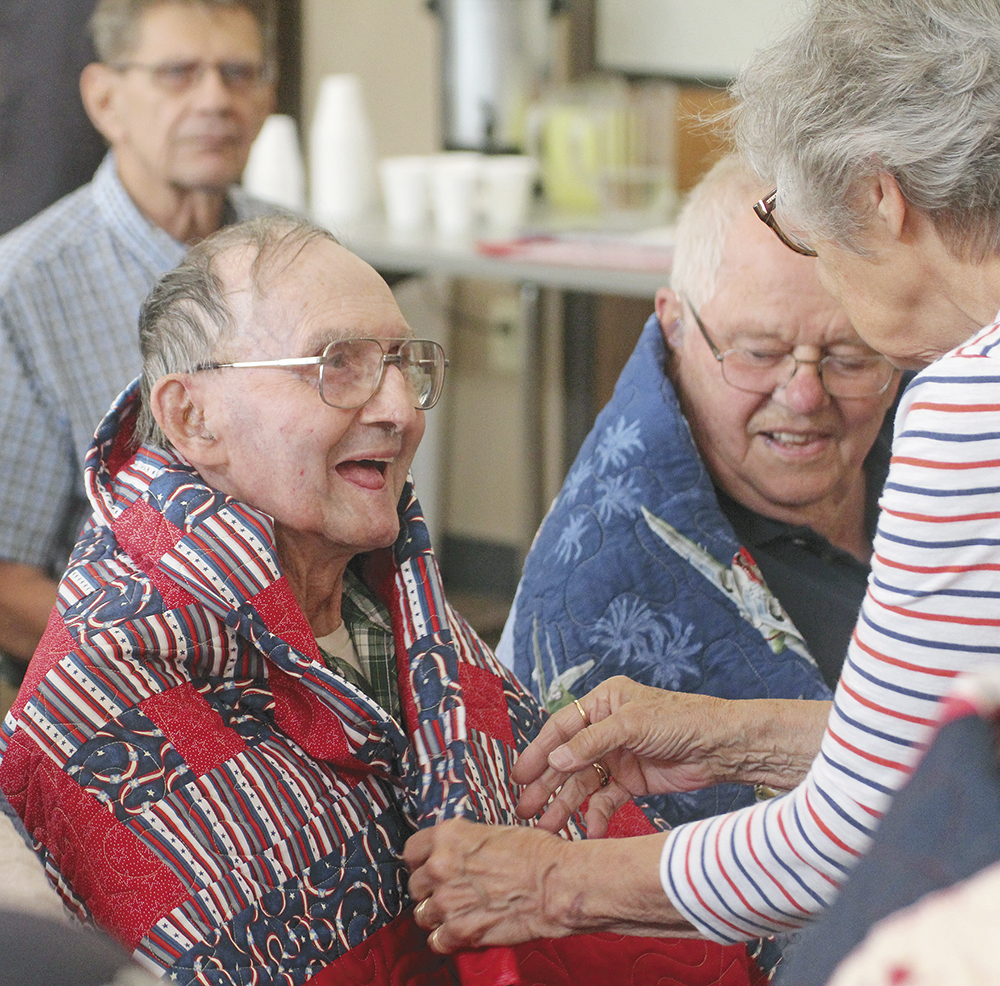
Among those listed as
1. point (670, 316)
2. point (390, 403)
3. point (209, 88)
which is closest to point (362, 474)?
point (390, 403)

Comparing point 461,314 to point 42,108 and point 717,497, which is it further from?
point 717,497

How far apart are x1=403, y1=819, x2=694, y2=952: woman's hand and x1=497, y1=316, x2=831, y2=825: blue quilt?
38cm

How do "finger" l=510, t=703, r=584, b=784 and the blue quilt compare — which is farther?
the blue quilt

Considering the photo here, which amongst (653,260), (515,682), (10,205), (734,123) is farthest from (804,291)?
(10,205)

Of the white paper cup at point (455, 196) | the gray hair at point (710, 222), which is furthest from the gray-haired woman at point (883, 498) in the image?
the white paper cup at point (455, 196)

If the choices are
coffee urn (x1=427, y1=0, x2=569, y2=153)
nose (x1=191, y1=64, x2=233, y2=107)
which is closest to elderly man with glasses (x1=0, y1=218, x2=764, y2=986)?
nose (x1=191, y1=64, x2=233, y2=107)

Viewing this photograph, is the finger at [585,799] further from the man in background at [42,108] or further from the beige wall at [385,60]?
the beige wall at [385,60]

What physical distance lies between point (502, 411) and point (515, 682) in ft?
10.1

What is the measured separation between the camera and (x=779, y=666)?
158 cm

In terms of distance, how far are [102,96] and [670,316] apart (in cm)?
150

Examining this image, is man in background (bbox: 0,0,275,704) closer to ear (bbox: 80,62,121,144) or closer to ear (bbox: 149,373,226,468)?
ear (bbox: 80,62,121,144)

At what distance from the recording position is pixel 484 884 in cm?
120

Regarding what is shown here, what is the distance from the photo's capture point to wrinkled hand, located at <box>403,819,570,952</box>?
46.6 inches

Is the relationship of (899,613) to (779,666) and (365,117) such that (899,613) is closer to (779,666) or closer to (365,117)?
(779,666)
